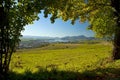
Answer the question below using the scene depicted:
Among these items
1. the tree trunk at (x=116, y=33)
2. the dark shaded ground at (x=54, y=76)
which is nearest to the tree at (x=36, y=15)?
the tree trunk at (x=116, y=33)

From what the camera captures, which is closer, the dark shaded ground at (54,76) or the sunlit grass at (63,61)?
the dark shaded ground at (54,76)

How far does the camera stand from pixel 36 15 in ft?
76.4

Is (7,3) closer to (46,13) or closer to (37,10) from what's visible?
(37,10)

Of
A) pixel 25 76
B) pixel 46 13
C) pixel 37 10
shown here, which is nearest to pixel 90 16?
pixel 46 13

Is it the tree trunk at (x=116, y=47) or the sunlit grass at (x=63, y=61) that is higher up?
the tree trunk at (x=116, y=47)

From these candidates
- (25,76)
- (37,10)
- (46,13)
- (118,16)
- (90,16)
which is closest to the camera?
(25,76)

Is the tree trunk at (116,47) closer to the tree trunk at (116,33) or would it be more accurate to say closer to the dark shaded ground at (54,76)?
the tree trunk at (116,33)

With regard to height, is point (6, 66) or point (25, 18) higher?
point (25, 18)

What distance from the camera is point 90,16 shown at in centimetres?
3934

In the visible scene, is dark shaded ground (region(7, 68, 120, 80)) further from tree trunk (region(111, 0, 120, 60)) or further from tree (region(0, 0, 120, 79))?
tree trunk (region(111, 0, 120, 60))


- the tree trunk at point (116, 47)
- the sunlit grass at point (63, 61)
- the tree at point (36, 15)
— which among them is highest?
the tree at point (36, 15)

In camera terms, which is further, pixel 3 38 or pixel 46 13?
pixel 46 13

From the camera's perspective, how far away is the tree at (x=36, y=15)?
21.0m

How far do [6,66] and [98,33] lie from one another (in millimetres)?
20236
